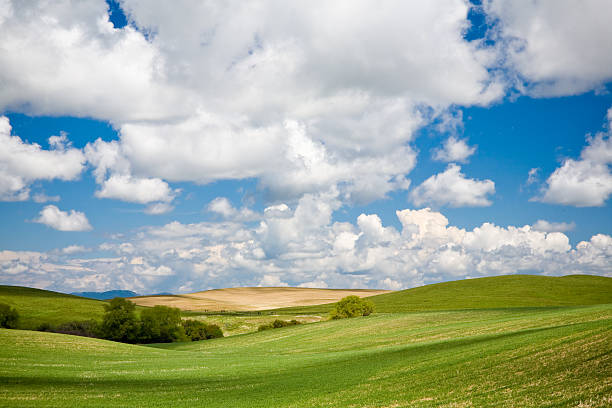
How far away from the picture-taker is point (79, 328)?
8950 cm

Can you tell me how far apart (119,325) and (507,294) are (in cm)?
8607

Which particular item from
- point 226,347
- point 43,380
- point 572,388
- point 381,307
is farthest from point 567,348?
point 381,307

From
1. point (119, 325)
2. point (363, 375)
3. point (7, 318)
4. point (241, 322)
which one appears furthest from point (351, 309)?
point (7, 318)

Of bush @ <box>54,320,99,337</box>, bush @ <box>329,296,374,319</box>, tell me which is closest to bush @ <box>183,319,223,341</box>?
bush @ <box>54,320,99,337</box>

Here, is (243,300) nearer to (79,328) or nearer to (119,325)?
(79,328)

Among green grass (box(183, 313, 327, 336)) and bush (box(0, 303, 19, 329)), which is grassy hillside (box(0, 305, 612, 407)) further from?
green grass (box(183, 313, 327, 336))

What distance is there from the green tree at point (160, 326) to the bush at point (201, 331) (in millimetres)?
1840

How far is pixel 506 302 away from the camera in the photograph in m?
98.2

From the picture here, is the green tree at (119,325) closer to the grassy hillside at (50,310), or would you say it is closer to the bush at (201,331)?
the bush at (201,331)

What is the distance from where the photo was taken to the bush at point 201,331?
87375 millimetres

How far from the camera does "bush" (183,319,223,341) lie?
87.4m

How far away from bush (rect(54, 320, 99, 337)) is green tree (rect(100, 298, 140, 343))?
77.1 inches

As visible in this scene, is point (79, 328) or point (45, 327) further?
point (79, 328)

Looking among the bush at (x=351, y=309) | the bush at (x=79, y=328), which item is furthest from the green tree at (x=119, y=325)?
the bush at (x=351, y=309)
